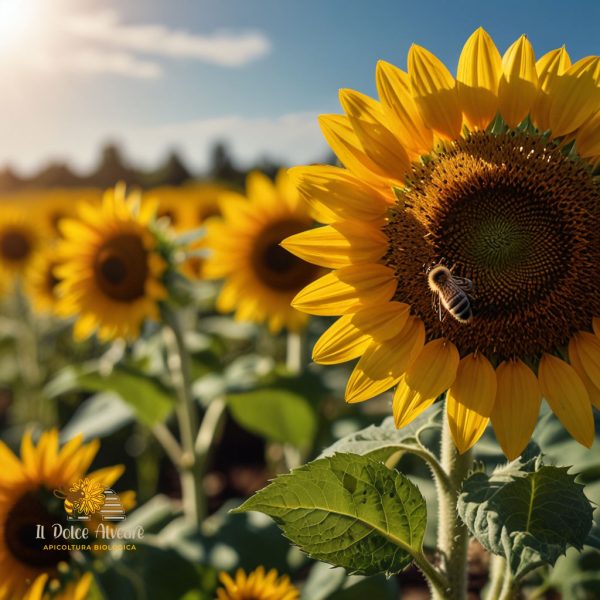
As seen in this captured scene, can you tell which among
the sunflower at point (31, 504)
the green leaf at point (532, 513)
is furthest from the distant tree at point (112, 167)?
the green leaf at point (532, 513)

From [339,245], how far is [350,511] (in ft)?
1.66

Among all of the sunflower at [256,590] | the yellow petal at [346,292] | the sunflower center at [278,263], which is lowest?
the sunflower at [256,590]

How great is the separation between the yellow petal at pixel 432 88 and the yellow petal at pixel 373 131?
0.26 feet

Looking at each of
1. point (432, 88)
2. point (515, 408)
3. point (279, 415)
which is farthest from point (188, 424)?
point (432, 88)

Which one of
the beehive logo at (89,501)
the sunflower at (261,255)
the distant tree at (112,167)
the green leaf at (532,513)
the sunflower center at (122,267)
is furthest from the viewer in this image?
the distant tree at (112,167)

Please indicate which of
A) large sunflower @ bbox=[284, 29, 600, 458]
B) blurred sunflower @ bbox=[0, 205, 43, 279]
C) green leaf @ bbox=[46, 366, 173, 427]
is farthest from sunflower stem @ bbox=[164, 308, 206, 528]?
blurred sunflower @ bbox=[0, 205, 43, 279]

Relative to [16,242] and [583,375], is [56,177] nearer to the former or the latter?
[16,242]

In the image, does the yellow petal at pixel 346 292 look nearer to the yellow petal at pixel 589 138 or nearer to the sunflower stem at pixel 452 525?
the sunflower stem at pixel 452 525

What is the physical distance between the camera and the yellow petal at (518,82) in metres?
1.40

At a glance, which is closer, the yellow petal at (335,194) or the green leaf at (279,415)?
the yellow petal at (335,194)

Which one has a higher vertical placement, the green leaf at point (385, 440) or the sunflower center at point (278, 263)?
the sunflower center at point (278, 263)

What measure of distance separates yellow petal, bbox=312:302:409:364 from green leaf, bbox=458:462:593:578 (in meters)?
0.35

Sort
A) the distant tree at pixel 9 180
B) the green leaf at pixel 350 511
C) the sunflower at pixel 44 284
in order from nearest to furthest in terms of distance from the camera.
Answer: the green leaf at pixel 350 511, the sunflower at pixel 44 284, the distant tree at pixel 9 180

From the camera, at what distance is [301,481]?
134 cm
